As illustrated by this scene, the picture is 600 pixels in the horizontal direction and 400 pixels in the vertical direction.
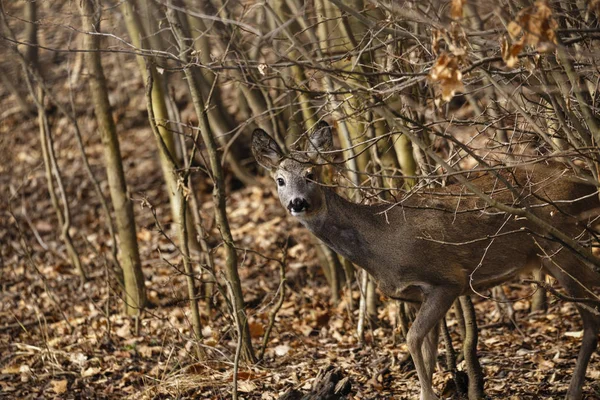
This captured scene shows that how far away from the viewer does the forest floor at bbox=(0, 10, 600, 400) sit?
6.96 meters

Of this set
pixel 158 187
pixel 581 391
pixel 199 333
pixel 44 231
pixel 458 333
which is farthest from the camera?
pixel 158 187

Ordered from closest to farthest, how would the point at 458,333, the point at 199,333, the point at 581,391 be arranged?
the point at 581,391 → the point at 199,333 → the point at 458,333

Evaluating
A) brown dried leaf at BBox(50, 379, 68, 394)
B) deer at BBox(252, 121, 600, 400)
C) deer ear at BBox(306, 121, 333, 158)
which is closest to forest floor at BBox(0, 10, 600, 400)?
brown dried leaf at BBox(50, 379, 68, 394)

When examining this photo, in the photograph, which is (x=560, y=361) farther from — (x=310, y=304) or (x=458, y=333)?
(x=310, y=304)

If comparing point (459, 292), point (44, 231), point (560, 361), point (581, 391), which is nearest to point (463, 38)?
point (459, 292)

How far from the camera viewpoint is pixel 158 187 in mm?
14266

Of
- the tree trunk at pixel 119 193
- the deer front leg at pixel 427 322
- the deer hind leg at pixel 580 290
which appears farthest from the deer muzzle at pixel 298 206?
the tree trunk at pixel 119 193

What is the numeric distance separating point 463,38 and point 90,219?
409 inches

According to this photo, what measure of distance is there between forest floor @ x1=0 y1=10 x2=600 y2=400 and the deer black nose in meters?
0.75

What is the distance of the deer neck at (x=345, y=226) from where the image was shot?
6.50m

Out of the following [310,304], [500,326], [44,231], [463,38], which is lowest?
[500,326]

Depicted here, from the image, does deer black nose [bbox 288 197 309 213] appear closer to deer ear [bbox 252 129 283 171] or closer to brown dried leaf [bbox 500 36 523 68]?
deer ear [bbox 252 129 283 171]

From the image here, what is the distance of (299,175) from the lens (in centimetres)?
667

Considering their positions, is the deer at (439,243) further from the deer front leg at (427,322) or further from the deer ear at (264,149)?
the deer ear at (264,149)
